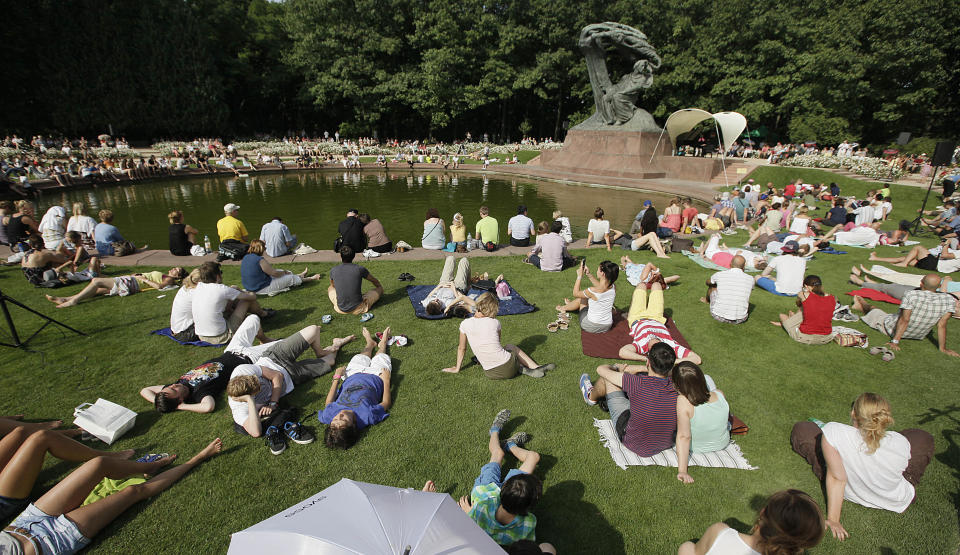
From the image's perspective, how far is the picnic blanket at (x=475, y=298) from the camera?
7337 mm

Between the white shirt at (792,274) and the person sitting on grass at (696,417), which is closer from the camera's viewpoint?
the person sitting on grass at (696,417)

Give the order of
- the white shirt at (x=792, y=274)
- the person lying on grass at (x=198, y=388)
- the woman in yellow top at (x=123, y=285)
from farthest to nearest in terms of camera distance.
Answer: the white shirt at (x=792, y=274) → the woman in yellow top at (x=123, y=285) → the person lying on grass at (x=198, y=388)

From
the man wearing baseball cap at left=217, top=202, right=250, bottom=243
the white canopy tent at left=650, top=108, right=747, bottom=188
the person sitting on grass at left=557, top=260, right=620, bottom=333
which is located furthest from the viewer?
the white canopy tent at left=650, top=108, right=747, bottom=188

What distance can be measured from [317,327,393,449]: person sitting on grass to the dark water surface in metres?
7.83

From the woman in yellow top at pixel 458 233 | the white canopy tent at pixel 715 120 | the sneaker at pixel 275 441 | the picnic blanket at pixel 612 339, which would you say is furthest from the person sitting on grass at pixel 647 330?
the white canopy tent at pixel 715 120

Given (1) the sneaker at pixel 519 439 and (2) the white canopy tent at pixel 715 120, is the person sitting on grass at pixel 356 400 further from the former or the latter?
(2) the white canopy tent at pixel 715 120

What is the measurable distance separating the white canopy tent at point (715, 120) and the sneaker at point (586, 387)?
22569mm

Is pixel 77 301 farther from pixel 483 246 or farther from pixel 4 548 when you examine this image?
pixel 483 246

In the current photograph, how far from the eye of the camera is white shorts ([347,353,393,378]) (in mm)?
5288

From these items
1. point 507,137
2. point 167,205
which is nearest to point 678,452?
point 167,205

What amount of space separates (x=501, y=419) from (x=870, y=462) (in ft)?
10.6

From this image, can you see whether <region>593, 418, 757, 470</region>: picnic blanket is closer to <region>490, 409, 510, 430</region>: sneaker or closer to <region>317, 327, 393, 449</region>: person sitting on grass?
<region>490, 409, 510, 430</region>: sneaker

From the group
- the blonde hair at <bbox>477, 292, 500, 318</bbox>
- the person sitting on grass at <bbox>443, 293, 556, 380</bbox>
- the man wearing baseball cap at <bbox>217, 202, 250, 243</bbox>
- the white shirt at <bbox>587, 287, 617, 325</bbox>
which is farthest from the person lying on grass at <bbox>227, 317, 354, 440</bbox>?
the man wearing baseball cap at <bbox>217, 202, 250, 243</bbox>

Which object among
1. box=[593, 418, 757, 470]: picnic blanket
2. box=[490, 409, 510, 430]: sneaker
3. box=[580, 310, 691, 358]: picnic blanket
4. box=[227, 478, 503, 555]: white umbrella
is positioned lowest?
box=[593, 418, 757, 470]: picnic blanket
